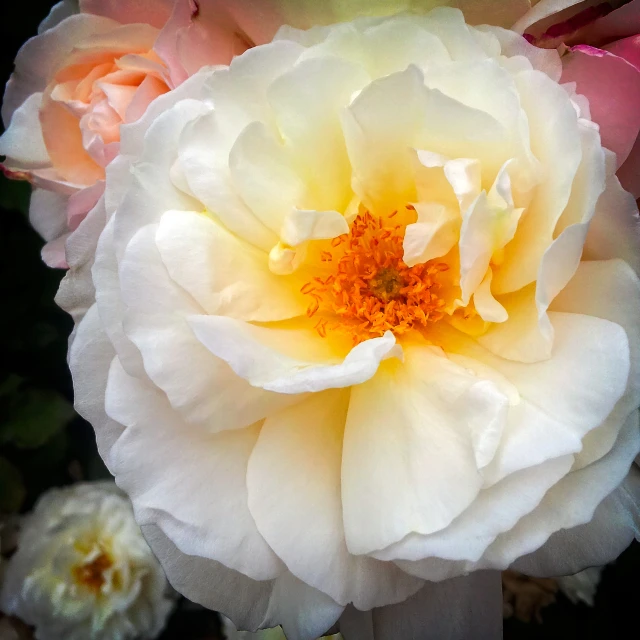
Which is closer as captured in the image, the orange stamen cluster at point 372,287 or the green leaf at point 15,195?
the orange stamen cluster at point 372,287

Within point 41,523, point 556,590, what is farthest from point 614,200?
point 41,523

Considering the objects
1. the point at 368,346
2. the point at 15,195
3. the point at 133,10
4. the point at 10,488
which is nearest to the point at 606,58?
the point at 368,346

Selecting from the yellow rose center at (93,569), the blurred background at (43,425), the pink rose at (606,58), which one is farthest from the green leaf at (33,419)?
the pink rose at (606,58)

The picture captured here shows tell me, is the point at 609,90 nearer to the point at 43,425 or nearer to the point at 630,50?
the point at 630,50

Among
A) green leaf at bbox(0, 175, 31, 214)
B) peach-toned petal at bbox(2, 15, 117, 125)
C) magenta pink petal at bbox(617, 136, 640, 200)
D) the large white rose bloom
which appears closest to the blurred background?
green leaf at bbox(0, 175, 31, 214)

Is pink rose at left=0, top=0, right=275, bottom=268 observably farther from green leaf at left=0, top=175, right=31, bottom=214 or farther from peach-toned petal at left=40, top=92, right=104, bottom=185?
green leaf at left=0, top=175, right=31, bottom=214

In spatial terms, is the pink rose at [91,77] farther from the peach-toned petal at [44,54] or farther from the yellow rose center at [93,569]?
the yellow rose center at [93,569]

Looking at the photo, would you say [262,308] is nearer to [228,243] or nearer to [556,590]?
[228,243]
